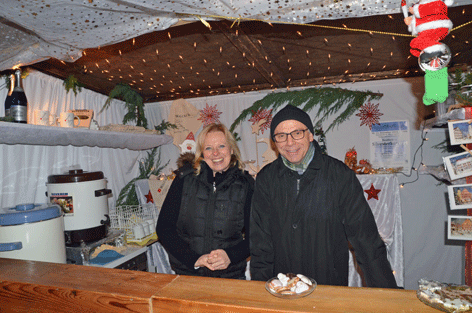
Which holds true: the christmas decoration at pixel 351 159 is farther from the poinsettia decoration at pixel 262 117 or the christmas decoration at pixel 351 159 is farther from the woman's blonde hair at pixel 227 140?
the woman's blonde hair at pixel 227 140

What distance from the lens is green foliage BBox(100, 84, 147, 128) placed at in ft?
11.4

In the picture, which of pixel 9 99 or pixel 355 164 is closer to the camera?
pixel 9 99

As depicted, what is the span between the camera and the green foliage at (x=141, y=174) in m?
3.75

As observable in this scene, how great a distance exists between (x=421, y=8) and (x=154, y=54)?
220 cm

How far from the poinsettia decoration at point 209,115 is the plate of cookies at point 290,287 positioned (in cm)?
319

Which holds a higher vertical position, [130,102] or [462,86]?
[130,102]

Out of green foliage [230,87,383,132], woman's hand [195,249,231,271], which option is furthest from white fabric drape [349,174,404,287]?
woman's hand [195,249,231,271]

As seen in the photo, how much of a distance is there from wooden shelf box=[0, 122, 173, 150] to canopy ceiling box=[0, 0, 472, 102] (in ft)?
1.56

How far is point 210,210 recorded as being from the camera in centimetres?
190

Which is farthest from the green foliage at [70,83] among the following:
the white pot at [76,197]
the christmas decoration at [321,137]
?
the christmas decoration at [321,137]

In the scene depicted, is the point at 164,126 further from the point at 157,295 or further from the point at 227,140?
the point at 157,295

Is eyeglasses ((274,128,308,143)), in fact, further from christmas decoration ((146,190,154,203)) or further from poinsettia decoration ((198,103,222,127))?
christmas decoration ((146,190,154,203))

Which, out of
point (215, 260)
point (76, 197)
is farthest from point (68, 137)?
point (215, 260)

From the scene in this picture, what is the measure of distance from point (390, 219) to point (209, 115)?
2.57 m
